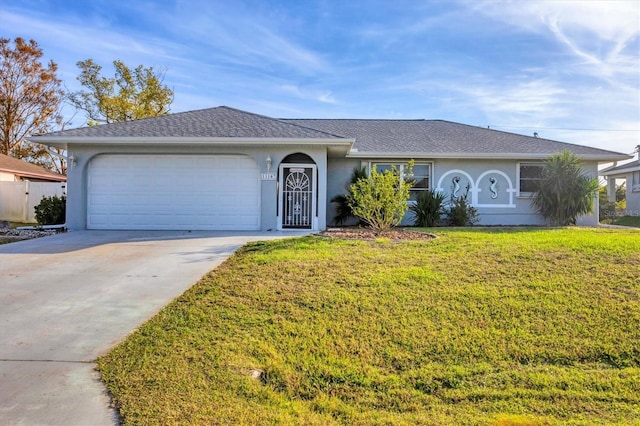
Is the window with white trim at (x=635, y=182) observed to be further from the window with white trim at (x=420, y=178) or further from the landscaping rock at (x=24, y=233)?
the landscaping rock at (x=24, y=233)

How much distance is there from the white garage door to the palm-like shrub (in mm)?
9963

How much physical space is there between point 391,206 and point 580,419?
692cm

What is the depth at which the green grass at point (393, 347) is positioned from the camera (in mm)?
3117

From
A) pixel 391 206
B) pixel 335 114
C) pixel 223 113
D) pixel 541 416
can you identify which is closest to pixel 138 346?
pixel 541 416

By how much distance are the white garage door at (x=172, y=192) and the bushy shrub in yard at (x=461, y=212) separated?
22.6 ft

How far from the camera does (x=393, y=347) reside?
13.4 feet

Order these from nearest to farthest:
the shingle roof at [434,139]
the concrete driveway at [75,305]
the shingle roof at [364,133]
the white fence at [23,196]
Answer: the concrete driveway at [75,305] < the shingle roof at [364,133] < the shingle roof at [434,139] < the white fence at [23,196]

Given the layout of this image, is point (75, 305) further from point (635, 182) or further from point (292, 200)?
point (635, 182)

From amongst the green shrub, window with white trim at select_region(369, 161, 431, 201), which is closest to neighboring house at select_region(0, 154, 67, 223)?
window with white trim at select_region(369, 161, 431, 201)

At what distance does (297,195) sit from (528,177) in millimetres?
8904

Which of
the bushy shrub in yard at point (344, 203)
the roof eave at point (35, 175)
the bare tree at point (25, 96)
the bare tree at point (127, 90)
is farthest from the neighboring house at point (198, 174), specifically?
the bare tree at point (25, 96)

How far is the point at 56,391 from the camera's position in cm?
320

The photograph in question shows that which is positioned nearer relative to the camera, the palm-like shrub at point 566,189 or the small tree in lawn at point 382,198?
the small tree in lawn at point 382,198

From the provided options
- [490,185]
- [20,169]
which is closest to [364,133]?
[490,185]
